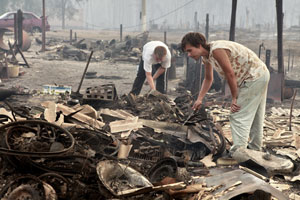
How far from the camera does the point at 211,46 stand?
520 cm

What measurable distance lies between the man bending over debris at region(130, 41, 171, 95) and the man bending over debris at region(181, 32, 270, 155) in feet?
10.9

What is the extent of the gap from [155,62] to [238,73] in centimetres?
403

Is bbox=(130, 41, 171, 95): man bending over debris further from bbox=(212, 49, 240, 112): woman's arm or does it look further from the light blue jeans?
bbox=(212, 49, 240, 112): woman's arm

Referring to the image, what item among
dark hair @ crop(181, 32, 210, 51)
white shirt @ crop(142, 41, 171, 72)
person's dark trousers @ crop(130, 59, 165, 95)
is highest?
dark hair @ crop(181, 32, 210, 51)

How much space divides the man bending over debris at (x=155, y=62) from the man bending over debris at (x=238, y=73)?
3332 mm

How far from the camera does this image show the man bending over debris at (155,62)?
8.84m

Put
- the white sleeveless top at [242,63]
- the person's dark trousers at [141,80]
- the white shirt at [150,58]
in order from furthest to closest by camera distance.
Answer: the person's dark trousers at [141,80]
the white shirt at [150,58]
the white sleeveless top at [242,63]

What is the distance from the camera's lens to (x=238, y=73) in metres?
5.34

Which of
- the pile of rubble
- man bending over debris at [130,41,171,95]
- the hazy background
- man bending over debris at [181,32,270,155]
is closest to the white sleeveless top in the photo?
man bending over debris at [181,32,270,155]

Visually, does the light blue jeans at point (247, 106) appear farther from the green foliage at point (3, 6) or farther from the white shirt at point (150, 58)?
the green foliage at point (3, 6)

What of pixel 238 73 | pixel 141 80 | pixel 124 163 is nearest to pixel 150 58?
pixel 141 80

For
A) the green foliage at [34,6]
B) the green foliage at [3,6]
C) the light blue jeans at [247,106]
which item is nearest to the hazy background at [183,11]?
the green foliage at [34,6]

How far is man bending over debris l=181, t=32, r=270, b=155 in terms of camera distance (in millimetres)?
5102

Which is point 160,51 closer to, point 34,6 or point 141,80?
point 141,80
